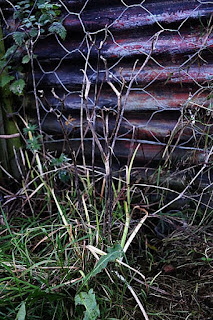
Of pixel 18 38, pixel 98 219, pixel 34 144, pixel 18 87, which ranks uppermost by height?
pixel 18 38

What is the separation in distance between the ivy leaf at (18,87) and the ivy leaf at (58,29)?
1.05 ft

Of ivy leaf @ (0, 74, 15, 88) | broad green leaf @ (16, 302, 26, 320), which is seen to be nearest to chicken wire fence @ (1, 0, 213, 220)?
ivy leaf @ (0, 74, 15, 88)

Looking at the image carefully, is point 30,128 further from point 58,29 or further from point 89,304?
point 89,304

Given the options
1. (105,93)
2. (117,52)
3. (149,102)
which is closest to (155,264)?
(149,102)

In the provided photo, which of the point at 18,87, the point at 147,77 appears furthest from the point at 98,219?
the point at 18,87

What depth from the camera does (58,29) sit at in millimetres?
1667

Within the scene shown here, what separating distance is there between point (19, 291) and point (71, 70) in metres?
1.13

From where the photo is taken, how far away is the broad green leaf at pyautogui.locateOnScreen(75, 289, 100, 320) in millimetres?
1041

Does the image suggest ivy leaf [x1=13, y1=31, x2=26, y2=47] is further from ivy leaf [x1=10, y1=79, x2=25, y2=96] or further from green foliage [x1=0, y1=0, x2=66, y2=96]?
ivy leaf [x1=10, y1=79, x2=25, y2=96]

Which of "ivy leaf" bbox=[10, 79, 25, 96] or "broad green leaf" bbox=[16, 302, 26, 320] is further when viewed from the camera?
"ivy leaf" bbox=[10, 79, 25, 96]

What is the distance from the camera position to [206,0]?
1.45 m

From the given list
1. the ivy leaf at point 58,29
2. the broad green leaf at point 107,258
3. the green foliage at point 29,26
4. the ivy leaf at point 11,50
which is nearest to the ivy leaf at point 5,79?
the green foliage at point 29,26

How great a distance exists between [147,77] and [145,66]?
0.19 feet

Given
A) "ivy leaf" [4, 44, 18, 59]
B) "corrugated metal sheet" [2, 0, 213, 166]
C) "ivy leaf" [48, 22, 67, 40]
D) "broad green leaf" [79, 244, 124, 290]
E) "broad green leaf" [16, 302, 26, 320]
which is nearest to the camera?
"broad green leaf" [16, 302, 26, 320]
